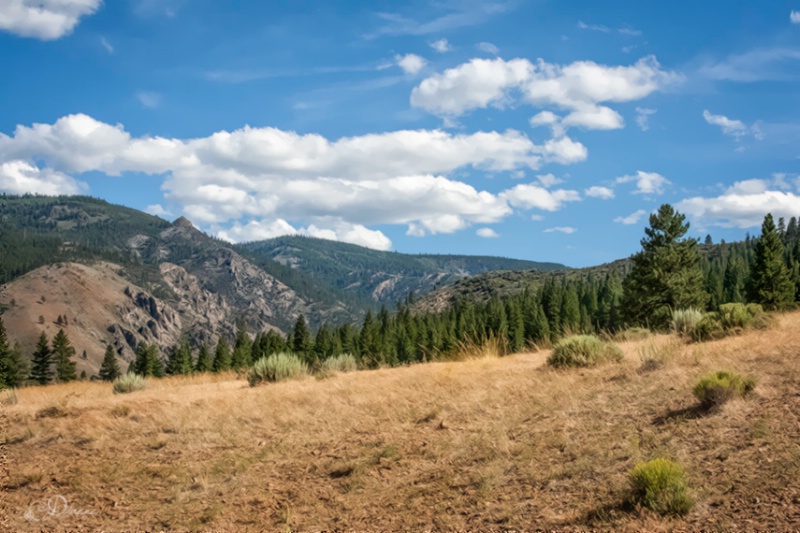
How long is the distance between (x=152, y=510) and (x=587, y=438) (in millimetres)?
5934

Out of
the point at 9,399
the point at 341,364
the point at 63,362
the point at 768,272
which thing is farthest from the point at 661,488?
the point at 63,362

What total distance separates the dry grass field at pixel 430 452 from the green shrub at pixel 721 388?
0.17m

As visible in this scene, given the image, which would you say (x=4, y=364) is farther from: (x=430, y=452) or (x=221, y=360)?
(x=430, y=452)

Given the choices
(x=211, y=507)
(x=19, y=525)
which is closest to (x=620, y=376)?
(x=211, y=507)

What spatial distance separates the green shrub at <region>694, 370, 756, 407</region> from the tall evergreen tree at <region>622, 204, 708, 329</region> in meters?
30.1

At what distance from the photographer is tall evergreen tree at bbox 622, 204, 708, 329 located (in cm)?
3669

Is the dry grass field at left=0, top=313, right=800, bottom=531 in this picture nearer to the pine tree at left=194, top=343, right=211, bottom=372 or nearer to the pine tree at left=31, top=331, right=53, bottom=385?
the pine tree at left=31, top=331, right=53, bottom=385

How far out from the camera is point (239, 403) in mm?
11641

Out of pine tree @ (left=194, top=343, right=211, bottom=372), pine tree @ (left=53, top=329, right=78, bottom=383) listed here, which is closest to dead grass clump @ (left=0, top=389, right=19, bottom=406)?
pine tree @ (left=53, top=329, right=78, bottom=383)

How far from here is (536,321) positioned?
8888 centimetres

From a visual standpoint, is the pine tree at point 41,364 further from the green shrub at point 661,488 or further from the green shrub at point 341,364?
the green shrub at point 661,488

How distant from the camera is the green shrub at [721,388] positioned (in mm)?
7723

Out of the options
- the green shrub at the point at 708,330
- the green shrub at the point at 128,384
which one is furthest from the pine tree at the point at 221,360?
the green shrub at the point at 708,330

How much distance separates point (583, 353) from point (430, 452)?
17.1 feet
